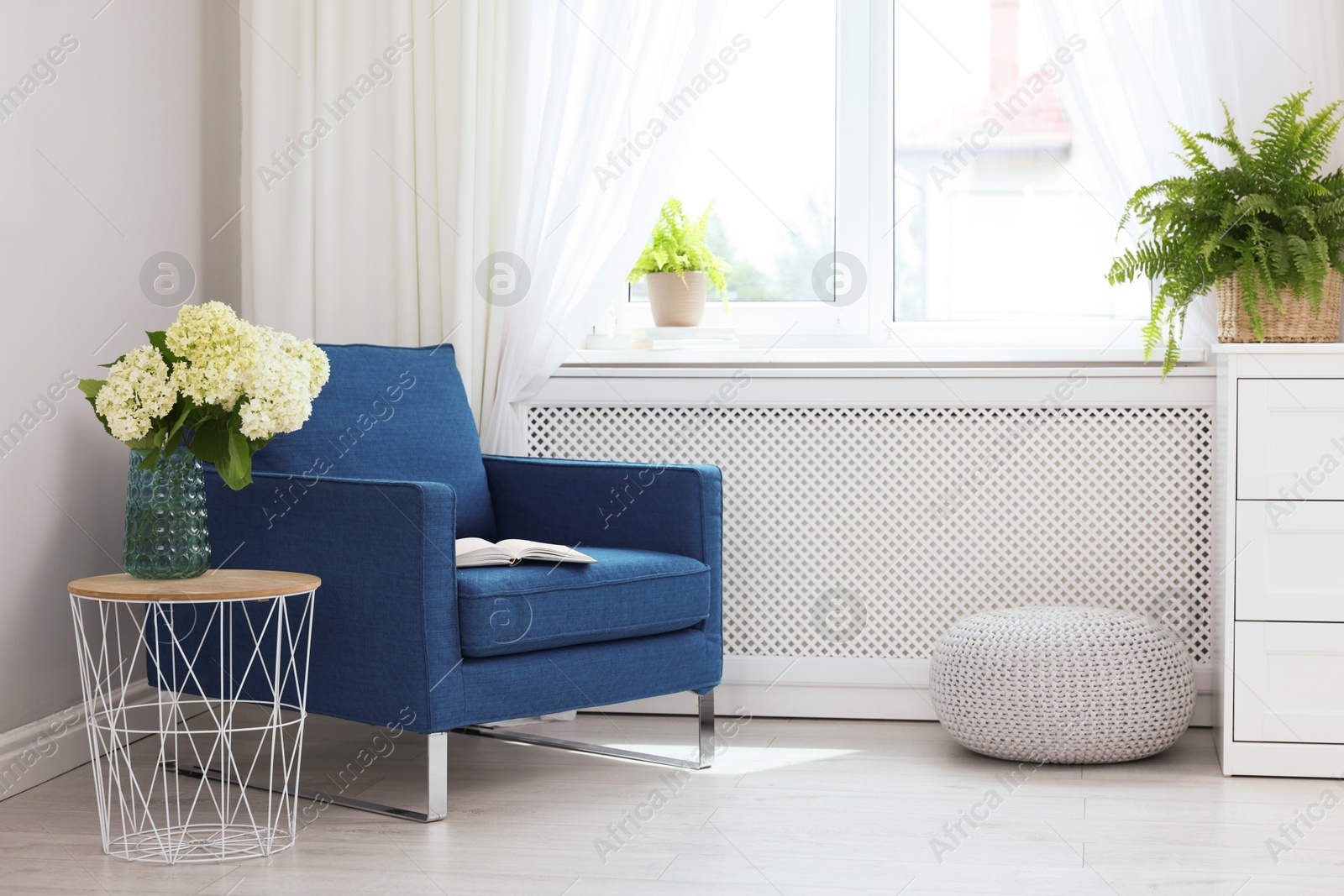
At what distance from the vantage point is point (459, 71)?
2990 millimetres

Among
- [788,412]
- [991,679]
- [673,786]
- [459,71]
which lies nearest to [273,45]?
[459,71]

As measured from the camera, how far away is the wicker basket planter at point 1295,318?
98.3 inches

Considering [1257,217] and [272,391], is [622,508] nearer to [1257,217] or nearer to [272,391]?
[272,391]

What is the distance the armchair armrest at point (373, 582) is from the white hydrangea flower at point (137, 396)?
0.92ft

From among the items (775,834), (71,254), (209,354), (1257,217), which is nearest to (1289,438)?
(1257,217)

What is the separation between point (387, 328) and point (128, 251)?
0.61 m

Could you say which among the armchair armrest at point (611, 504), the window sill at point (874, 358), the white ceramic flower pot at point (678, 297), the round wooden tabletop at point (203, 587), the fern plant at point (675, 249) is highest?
the fern plant at point (675, 249)

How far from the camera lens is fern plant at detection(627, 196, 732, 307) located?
3.15m

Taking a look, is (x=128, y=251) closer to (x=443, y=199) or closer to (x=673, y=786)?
(x=443, y=199)

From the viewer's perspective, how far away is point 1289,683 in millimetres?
A: 2449

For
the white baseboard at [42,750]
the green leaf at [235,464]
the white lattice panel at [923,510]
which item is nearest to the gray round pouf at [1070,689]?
the white lattice panel at [923,510]

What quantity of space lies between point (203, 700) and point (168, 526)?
473 millimetres

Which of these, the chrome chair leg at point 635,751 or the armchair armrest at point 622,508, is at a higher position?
the armchair armrest at point 622,508

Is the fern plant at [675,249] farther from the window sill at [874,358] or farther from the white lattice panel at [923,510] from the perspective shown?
the white lattice panel at [923,510]
